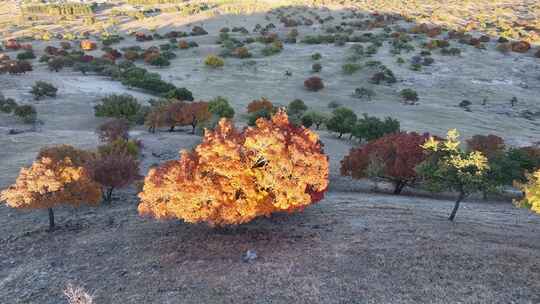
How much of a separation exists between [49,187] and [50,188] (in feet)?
0.33

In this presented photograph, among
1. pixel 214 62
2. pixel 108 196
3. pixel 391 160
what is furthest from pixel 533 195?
pixel 214 62

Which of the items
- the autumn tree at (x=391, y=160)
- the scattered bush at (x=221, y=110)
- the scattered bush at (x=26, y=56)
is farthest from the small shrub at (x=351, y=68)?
the scattered bush at (x=26, y=56)

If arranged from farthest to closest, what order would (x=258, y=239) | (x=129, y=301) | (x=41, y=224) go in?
(x=41, y=224) → (x=258, y=239) → (x=129, y=301)

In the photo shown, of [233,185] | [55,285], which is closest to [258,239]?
[233,185]

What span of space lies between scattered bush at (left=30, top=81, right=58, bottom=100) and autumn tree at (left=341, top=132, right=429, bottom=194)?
5324 cm

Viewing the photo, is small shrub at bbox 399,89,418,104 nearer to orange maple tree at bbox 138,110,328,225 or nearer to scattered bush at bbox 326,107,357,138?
scattered bush at bbox 326,107,357,138

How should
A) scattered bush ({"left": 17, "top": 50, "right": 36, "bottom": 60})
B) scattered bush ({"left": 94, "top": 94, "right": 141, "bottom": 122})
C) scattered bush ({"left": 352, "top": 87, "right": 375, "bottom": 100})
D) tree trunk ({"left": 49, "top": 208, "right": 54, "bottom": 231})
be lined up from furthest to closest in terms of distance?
scattered bush ({"left": 17, "top": 50, "right": 36, "bottom": 60}) → scattered bush ({"left": 352, "top": 87, "right": 375, "bottom": 100}) → scattered bush ({"left": 94, "top": 94, "right": 141, "bottom": 122}) → tree trunk ({"left": 49, "top": 208, "right": 54, "bottom": 231})

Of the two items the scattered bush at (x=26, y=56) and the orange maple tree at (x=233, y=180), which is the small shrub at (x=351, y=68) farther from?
the orange maple tree at (x=233, y=180)

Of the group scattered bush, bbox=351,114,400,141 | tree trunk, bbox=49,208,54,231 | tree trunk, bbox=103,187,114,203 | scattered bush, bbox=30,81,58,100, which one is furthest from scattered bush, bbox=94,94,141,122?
tree trunk, bbox=49,208,54,231

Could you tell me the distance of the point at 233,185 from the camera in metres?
24.0

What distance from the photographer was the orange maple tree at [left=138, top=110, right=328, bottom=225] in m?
23.6

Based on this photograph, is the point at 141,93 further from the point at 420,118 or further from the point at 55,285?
the point at 55,285

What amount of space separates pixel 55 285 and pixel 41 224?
9.25 metres

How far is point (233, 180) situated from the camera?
78.4ft
